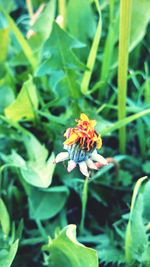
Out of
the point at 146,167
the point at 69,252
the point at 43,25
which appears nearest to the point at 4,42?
the point at 43,25

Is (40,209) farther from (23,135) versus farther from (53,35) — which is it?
(53,35)

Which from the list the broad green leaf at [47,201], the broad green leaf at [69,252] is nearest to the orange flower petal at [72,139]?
the broad green leaf at [69,252]

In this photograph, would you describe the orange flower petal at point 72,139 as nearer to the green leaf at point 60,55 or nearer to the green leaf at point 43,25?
the green leaf at point 60,55

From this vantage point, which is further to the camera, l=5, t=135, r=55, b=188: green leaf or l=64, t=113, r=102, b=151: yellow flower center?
l=5, t=135, r=55, b=188: green leaf

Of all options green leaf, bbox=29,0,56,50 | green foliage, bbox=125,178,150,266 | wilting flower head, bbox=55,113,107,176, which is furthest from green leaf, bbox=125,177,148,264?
green leaf, bbox=29,0,56,50

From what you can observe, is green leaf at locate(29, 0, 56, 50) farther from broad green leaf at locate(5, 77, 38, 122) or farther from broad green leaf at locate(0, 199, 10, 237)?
broad green leaf at locate(0, 199, 10, 237)

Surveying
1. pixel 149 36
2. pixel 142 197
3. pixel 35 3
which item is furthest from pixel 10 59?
pixel 142 197
